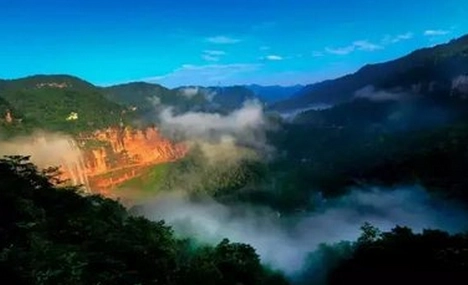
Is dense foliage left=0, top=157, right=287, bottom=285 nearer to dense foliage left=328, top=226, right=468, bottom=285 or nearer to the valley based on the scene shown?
the valley

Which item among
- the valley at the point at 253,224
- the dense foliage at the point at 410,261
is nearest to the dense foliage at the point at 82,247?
the valley at the point at 253,224

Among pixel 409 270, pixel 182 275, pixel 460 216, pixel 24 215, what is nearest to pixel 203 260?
pixel 182 275

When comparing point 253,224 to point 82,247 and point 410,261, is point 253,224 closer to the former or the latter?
point 410,261

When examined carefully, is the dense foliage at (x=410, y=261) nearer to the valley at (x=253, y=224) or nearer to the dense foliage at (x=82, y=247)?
the valley at (x=253, y=224)

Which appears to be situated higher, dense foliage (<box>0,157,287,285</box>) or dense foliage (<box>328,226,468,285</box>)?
dense foliage (<box>0,157,287,285</box>)

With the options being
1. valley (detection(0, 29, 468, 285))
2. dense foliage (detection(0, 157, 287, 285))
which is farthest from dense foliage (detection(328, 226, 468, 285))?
dense foliage (detection(0, 157, 287, 285))

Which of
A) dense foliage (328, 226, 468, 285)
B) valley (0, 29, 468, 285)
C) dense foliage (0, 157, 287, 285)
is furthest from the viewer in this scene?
dense foliage (328, 226, 468, 285)

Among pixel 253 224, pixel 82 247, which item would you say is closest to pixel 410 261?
pixel 82 247

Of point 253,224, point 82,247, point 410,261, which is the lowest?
point 253,224
